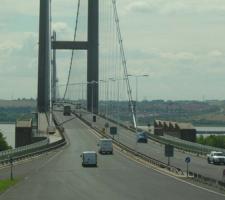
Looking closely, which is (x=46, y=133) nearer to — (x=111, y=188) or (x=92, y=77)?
(x=92, y=77)

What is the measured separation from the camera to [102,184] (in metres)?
43.8

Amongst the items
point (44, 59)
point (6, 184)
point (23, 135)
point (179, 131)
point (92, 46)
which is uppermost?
point (92, 46)

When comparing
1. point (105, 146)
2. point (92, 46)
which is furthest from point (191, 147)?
point (92, 46)

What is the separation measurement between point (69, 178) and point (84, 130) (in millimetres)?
80274

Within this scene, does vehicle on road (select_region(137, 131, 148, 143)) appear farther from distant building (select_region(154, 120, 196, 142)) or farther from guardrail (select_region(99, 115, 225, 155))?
distant building (select_region(154, 120, 196, 142))

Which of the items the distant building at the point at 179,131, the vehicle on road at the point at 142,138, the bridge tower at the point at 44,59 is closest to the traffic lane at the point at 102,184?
the vehicle on road at the point at 142,138

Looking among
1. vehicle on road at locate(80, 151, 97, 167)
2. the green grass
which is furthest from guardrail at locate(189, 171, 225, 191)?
vehicle on road at locate(80, 151, 97, 167)

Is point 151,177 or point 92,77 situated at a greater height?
point 92,77

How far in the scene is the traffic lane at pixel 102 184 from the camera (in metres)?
35.3

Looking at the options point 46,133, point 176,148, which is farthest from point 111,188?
point 46,133

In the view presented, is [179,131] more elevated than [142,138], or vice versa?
[179,131]

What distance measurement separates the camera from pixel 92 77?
476ft

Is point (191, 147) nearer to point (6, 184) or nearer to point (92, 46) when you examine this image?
point (6, 184)

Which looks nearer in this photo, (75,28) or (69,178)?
(69,178)
